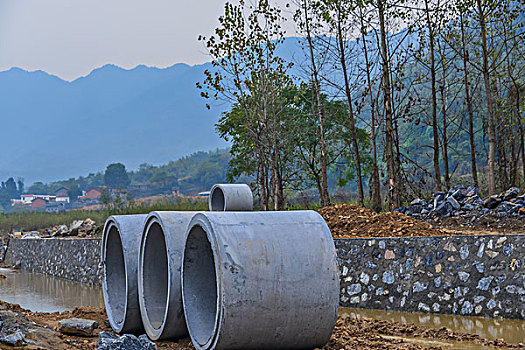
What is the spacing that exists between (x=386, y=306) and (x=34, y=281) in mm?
10806

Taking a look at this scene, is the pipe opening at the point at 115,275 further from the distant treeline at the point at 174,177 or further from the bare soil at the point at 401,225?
the distant treeline at the point at 174,177

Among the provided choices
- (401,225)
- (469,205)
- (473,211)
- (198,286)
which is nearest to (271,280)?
(198,286)

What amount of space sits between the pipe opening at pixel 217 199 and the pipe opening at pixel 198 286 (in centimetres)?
1040

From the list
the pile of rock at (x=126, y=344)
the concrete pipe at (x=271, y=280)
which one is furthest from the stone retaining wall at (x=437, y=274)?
the concrete pipe at (x=271, y=280)

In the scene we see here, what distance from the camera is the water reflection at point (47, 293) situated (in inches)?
424

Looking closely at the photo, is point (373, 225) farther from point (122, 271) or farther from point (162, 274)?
point (162, 274)

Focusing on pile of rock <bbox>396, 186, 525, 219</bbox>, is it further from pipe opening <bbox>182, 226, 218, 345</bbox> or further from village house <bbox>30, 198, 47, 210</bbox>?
Answer: village house <bbox>30, 198, 47, 210</bbox>

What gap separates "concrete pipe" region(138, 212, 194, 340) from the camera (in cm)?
575

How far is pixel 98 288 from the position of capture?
1376cm

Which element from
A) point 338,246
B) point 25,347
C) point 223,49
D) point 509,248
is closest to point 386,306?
point 338,246

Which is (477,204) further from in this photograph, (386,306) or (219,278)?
(219,278)

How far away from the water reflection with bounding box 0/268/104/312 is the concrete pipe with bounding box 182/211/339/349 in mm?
→ 6043

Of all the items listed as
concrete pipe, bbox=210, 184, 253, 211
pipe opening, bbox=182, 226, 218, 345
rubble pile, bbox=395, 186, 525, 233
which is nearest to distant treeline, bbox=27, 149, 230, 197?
concrete pipe, bbox=210, 184, 253, 211

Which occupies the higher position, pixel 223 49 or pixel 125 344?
pixel 223 49
